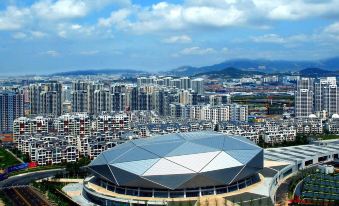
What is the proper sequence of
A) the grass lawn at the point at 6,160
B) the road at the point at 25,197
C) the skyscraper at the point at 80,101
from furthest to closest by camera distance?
the skyscraper at the point at 80,101
the grass lawn at the point at 6,160
the road at the point at 25,197

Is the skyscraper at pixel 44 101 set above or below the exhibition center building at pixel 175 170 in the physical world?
above

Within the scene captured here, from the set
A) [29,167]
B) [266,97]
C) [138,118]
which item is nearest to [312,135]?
[138,118]

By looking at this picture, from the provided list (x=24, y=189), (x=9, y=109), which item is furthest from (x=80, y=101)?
(x=24, y=189)

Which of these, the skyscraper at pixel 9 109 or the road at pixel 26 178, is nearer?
the road at pixel 26 178

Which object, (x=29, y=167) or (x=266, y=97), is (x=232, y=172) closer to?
(x=29, y=167)

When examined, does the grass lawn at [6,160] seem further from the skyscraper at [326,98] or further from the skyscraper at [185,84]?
the skyscraper at [185,84]

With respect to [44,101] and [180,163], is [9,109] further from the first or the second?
[180,163]

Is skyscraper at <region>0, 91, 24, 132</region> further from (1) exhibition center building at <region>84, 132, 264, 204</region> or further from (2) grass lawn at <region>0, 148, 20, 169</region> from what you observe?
(1) exhibition center building at <region>84, 132, 264, 204</region>

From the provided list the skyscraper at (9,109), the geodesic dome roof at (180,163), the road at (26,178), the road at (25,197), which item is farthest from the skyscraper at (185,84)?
the geodesic dome roof at (180,163)
